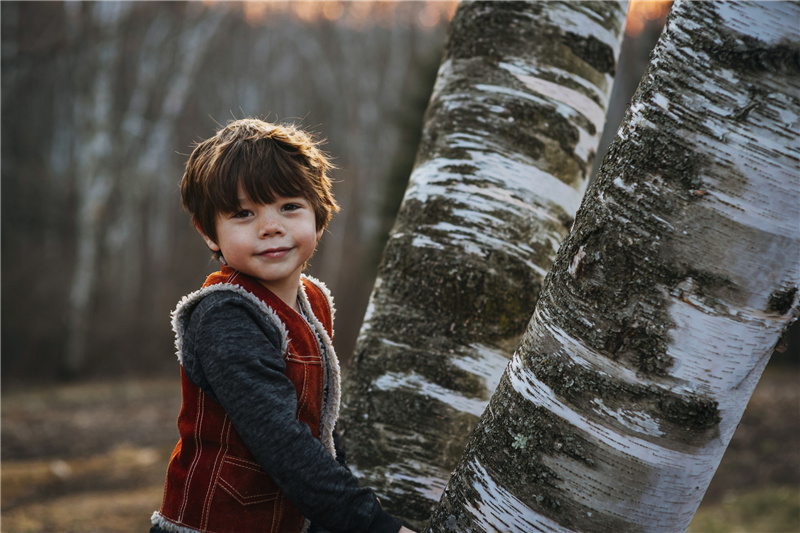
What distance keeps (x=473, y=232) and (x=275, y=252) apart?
61cm

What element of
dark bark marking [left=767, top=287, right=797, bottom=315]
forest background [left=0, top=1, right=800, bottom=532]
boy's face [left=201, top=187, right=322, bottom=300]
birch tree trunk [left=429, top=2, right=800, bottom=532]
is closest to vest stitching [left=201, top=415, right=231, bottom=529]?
boy's face [left=201, top=187, right=322, bottom=300]

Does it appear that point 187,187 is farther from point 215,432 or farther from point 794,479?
point 794,479

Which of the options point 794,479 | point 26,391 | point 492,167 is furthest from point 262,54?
point 492,167

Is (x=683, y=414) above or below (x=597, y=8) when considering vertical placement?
below

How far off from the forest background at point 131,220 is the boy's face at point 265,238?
4593 millimetres

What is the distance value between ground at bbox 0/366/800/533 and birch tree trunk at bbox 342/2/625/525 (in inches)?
168

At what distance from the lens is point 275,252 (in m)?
1.45

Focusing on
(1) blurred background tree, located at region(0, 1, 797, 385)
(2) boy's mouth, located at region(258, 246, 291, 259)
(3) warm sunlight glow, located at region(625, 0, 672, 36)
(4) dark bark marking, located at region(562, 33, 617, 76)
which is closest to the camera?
(2) boy's mouth, located at region(258, 246, 291, 259)

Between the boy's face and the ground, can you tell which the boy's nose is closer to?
the boy's face

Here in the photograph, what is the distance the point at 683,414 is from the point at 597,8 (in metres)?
1.46

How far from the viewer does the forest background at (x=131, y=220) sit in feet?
26.5

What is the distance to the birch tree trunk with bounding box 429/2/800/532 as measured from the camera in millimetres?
917

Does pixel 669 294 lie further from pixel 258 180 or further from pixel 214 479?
pixel 214 479

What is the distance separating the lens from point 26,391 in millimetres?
12648
